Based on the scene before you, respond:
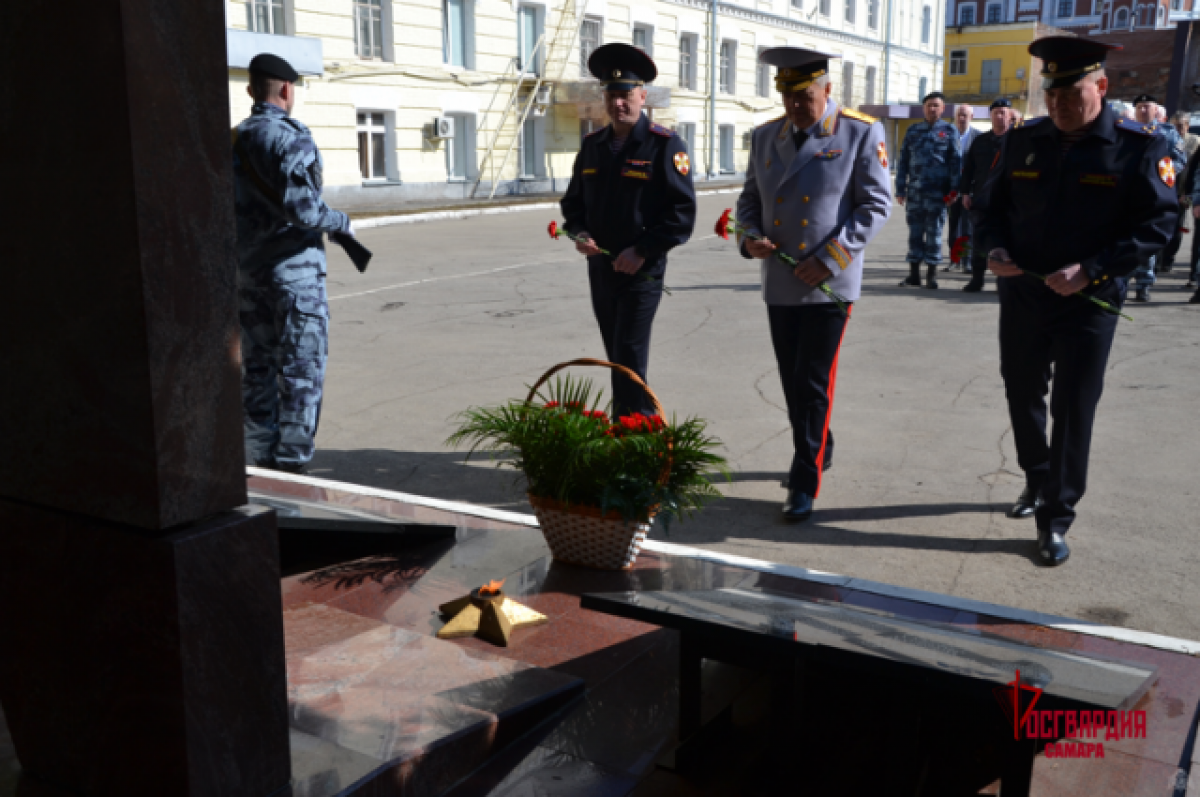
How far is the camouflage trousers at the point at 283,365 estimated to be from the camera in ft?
17.5

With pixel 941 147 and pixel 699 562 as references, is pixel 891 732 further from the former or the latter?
pixel 941 147

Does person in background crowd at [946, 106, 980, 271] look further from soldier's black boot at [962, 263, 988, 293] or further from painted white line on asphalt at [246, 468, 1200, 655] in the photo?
painted white line on asphalt at [246, 468, 1200, 655]

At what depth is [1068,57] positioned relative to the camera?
4129 millimetres

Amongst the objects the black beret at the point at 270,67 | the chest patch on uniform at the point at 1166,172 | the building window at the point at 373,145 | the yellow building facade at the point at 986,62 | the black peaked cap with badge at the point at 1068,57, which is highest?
the yellow building facade at the point at 986,62

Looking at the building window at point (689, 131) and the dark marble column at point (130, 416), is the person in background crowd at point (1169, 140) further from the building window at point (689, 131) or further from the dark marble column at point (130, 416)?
the building window at point (689, 131)

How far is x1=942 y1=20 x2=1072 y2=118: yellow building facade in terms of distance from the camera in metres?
55.8

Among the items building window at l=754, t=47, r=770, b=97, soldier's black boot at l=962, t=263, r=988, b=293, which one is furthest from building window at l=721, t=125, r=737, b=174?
soldier's black boot at l=962, t=263, r=988, b=293

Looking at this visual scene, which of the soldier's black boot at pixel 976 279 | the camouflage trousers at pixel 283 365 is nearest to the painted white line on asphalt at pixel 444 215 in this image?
the soldier's black boot at pixel 976 279

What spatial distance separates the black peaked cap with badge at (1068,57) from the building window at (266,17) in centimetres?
2089

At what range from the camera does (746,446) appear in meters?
6.08

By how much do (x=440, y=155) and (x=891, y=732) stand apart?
2700 cm

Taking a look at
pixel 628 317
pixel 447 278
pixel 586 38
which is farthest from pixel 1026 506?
pixel 586 38

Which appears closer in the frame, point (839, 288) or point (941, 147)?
point (839, 288)

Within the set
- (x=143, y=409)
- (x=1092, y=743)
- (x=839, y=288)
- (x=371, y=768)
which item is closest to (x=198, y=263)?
(x=143, y=409)
